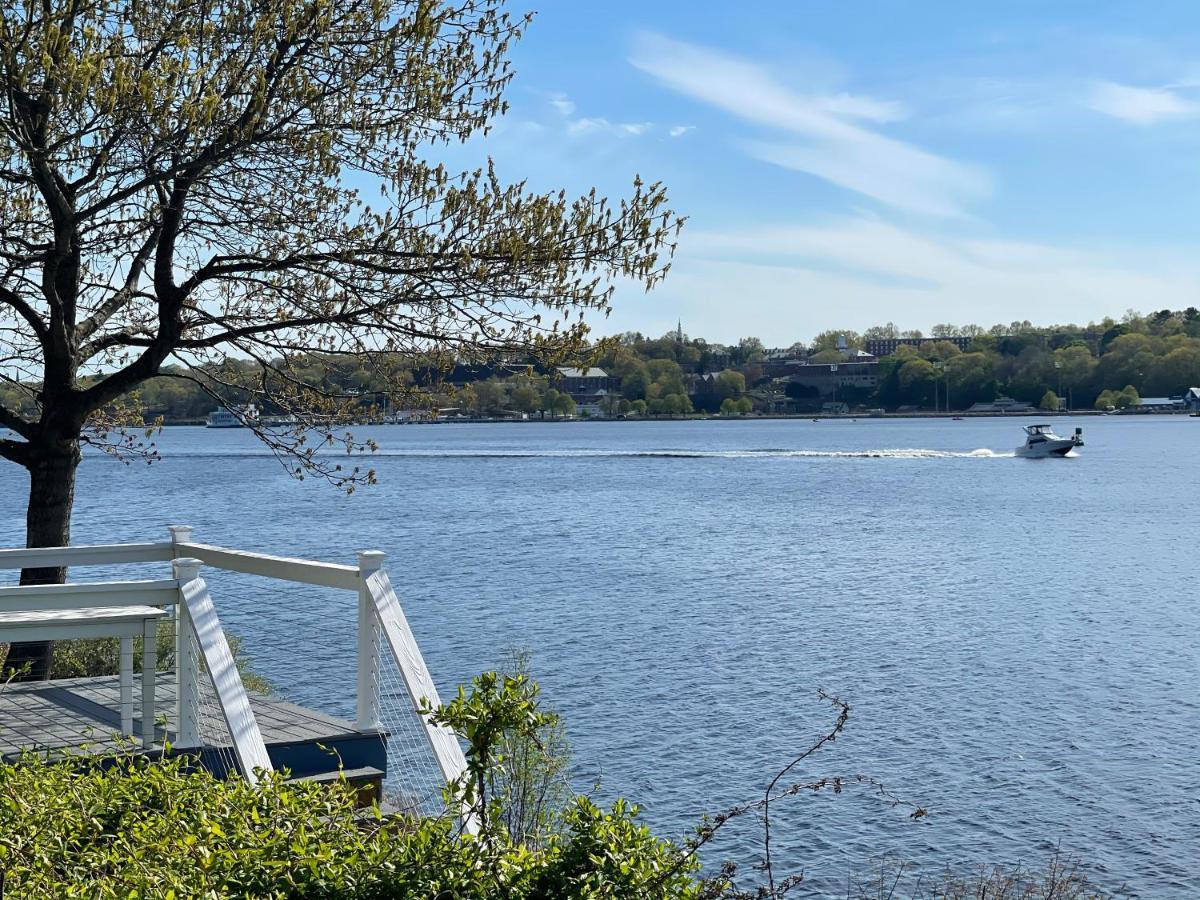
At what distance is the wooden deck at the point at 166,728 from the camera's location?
759cm

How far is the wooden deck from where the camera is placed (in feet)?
24.9

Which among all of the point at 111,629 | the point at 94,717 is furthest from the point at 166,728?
the point at 94,717

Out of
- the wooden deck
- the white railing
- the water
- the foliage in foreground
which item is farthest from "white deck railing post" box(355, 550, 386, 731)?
the water

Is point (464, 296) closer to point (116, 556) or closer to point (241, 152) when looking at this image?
point (241, 152)

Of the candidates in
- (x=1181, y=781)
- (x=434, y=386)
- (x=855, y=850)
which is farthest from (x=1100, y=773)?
(x=434, y=386)

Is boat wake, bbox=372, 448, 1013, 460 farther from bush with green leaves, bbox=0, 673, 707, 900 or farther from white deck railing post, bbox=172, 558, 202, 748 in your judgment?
bush with green leaves, bbox=0, 673, 707, 900

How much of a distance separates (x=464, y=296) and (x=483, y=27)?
2.42m

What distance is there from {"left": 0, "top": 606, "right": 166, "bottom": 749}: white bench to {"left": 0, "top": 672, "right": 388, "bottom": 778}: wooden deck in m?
0.20

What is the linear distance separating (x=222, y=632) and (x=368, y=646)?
822 mm

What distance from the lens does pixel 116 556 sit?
32.0ft

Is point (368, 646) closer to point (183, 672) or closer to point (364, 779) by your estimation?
point (364, 779)

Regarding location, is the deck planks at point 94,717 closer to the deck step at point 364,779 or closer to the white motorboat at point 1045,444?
the deck step at point 364,779

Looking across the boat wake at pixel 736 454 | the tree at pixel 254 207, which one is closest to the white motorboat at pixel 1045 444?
the boat wake at pixel 736 454

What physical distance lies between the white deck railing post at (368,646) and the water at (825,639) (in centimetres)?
687
